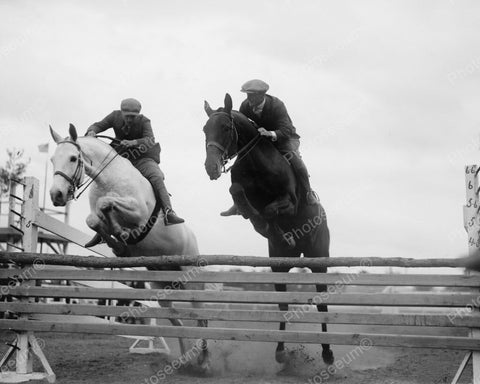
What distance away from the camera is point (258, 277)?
5.48 metres

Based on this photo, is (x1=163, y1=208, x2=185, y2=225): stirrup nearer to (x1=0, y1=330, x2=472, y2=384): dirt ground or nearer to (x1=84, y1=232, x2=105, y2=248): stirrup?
(x1=84, y1=232, x2=105, y2=248): stirrup

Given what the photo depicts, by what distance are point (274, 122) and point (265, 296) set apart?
7.89ft

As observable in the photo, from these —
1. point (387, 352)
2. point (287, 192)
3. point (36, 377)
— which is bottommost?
point (387, 352)

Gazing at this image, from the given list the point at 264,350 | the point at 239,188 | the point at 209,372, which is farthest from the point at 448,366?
the point at 239,188

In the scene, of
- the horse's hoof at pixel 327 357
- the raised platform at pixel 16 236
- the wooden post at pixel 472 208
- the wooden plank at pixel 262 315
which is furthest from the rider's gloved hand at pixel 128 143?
the raised platform at pixel 16 236

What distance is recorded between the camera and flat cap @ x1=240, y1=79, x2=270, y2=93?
6.88 m

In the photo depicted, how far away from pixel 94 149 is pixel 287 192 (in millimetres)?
2301

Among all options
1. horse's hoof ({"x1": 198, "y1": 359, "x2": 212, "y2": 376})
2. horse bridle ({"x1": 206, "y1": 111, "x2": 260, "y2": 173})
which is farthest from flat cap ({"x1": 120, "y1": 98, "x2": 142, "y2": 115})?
horse's hoof ({"x1": 198, "y1": 359, "x2": 212, "y2": 376})

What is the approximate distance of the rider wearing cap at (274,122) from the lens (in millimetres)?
6914

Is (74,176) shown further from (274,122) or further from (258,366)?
(258,366)

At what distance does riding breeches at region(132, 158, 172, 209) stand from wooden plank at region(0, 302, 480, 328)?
6.25ft

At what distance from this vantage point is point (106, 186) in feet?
23.4

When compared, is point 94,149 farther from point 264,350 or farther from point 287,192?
point 264,350

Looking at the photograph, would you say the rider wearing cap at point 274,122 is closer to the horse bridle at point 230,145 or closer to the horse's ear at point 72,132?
the horse bridle at point 230,145
